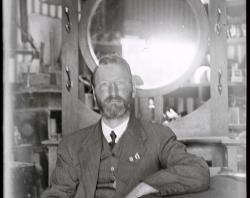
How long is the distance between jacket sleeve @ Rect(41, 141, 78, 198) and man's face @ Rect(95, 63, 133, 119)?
4.8 inches

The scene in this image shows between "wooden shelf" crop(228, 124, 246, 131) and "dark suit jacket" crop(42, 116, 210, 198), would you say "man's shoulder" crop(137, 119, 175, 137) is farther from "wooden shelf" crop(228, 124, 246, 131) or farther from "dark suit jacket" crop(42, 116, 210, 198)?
"wooden shelf" crop(228, 124, 246, 131)

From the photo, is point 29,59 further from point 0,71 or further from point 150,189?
point 150,189

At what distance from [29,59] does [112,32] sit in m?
0.20

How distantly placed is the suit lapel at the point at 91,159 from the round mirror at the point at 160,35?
0.46 ft

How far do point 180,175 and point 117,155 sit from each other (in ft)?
0.44

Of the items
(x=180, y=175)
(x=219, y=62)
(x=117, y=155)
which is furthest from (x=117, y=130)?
(x=219, y=62)

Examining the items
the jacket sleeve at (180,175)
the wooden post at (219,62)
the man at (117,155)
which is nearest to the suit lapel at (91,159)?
the man at (117,155)

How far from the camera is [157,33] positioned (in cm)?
87

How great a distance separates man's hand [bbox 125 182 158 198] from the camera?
770mm

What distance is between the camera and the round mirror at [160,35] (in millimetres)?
860

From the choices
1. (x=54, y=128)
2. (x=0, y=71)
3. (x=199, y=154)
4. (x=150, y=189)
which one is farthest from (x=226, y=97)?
(x=0, y=71)

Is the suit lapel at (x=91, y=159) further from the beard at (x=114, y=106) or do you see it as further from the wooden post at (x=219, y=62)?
the wooden post at (x=219, y=62)

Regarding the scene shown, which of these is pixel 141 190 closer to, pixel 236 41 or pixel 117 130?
pixel 117 130

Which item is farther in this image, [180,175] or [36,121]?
[36,121]
